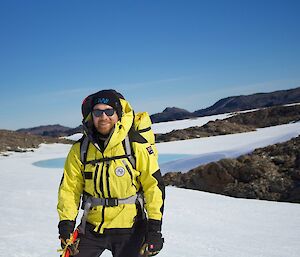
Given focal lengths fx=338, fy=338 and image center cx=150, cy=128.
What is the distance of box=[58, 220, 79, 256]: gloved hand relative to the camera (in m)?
2.53

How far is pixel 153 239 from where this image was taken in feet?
8.19

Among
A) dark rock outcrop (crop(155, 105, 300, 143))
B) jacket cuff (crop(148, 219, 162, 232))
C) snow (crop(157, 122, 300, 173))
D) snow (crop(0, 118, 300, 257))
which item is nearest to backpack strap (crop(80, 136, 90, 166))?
jacket cuff (crop(148, 219, 162, 232))

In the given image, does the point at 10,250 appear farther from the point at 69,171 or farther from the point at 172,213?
the point at 172,213

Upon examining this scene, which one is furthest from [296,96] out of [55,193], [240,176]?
[55,193]

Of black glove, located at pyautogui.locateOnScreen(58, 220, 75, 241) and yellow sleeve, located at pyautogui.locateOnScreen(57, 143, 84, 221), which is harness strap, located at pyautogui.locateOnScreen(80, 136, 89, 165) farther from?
black glove, located at pyautogui.locateOnScreen(58, 220, 75, 241)

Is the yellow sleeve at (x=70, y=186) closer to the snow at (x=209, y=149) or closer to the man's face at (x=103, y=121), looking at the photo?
the man's face at (x=103, y=121)

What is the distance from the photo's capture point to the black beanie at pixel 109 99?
101 inches

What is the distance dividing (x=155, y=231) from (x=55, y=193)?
691 centimetres

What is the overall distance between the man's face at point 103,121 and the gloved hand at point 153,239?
77cm

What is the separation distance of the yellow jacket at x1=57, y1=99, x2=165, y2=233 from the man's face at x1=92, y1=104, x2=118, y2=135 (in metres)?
0.07

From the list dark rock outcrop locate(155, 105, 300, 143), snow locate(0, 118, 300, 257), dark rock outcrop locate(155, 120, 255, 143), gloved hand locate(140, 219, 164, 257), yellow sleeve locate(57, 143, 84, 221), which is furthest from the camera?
dark rock outcrop locate(155, 105, 300, 143)

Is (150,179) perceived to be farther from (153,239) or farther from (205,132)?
(205,132)

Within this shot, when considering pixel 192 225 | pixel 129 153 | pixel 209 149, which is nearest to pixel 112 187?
pixel 129 153

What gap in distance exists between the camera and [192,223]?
658 centimetres
